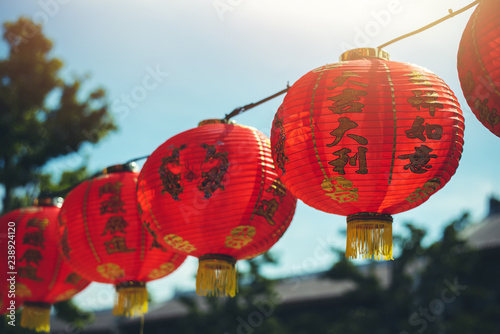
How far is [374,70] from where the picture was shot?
108 inches

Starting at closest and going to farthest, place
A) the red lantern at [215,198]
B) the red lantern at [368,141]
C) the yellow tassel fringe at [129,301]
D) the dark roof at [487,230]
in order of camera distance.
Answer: the red lantern at [368,141]
the red lantern at [215,198]
the yellow tassel fringe at [129,301]
the dark roof at [487,230]

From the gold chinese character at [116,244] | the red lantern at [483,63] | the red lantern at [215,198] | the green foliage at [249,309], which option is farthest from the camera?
the green foliage at [249,309]

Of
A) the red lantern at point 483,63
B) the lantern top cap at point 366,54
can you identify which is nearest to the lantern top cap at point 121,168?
the lantern top cap at point 366,54

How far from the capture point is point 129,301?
4.04m

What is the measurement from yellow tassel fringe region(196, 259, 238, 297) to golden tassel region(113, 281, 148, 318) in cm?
83

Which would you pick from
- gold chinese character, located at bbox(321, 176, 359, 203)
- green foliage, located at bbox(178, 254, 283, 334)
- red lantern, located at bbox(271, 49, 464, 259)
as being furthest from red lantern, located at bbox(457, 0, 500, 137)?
green foliage, located at bbox(178, 254, 283, 334)

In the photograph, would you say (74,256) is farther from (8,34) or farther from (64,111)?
(8,34)

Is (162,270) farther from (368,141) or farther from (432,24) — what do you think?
(432,24)

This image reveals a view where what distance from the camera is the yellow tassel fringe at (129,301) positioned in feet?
13.2

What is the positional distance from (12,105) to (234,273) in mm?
7639

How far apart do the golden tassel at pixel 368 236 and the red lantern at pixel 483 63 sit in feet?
2.31

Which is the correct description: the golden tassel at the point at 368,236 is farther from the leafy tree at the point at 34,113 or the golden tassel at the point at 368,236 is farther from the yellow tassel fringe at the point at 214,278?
the leafy tree at the point at 34,113

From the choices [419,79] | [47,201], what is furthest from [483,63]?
[47,201]

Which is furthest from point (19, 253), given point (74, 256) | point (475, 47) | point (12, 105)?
point (12, 105)
